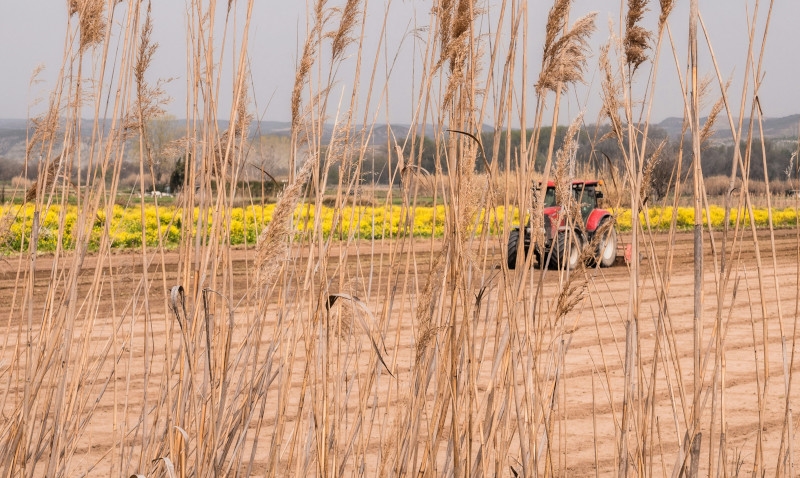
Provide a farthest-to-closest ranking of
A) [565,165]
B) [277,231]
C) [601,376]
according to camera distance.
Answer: [601,376]
[565,165]
[277,231]

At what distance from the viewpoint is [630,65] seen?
1693mm

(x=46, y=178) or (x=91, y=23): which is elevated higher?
(x=91, y=23)

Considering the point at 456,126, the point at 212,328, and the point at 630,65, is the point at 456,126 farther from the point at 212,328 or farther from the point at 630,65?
the point at 212,328

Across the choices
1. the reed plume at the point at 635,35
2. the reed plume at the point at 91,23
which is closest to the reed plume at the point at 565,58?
the reed plume at the point at 635,35

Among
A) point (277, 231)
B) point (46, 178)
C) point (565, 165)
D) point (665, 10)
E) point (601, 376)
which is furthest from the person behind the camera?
point (601, 376)

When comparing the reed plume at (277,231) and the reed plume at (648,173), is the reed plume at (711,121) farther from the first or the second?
the reed plume at (277,231)

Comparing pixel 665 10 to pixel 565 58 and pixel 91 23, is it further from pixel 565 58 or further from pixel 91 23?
pixel 91 23

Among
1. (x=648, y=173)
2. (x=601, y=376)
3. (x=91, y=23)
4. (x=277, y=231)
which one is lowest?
(x=601, y=376)

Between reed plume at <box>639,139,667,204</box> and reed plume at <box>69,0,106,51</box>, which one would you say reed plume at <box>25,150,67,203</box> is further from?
reed plume at <box>639,139,667,204</box>

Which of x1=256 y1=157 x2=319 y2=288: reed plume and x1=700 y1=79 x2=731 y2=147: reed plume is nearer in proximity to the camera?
x1=256 y1=157 x2=319 y2=288: reed plume

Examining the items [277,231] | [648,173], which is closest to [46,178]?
[277,231]

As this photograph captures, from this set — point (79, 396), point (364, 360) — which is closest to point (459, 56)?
point (79, 396)

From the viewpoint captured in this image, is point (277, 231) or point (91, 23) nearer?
point (277, 231)

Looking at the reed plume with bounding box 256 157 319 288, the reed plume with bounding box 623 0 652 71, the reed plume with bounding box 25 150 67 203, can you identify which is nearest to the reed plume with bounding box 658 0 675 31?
the reed plume with bounding box 623 0 652 71
